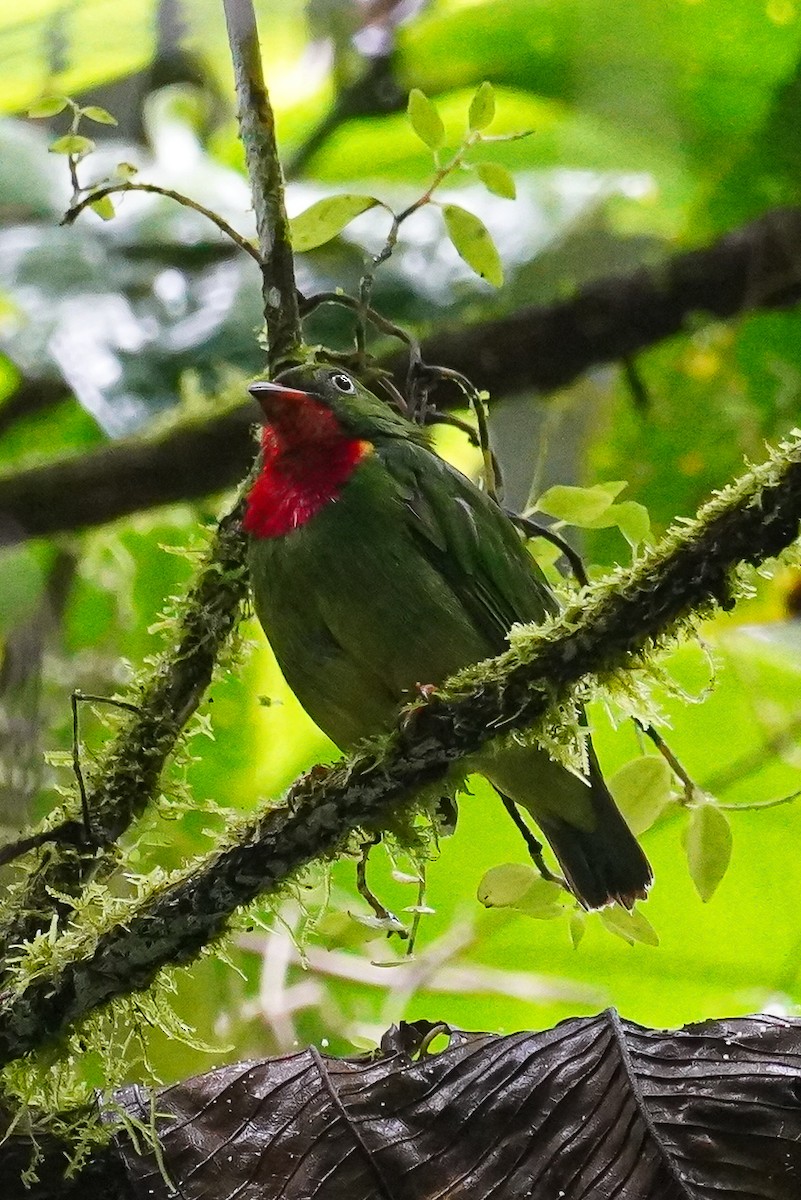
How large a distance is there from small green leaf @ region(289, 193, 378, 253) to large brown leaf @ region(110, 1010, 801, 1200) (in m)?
1.04

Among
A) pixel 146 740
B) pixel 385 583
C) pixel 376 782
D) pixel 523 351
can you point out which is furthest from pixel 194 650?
pixel 523 351

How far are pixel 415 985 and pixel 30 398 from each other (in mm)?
1763

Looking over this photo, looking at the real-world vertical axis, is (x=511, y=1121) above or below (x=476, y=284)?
below

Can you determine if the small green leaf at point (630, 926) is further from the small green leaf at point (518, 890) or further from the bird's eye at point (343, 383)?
the bird's eye at point (343, 383)

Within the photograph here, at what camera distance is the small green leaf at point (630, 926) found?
5.20 feet

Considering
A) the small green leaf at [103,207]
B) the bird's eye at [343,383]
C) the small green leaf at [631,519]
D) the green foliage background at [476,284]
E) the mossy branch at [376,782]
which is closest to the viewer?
the mossy branch at [376,782]

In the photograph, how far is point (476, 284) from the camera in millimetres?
2896

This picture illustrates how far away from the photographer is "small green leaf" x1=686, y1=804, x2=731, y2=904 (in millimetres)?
1488

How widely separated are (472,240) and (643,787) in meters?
0.75

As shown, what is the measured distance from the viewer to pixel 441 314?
285 centimetres

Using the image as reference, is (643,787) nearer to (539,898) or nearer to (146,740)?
(539,898)

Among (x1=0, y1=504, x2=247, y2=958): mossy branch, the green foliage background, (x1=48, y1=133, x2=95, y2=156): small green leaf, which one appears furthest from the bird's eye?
the green foliage background

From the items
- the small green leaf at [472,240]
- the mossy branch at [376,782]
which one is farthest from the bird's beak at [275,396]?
the mossy branch at [376,782]

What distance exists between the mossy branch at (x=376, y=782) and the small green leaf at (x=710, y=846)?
408 mm
